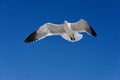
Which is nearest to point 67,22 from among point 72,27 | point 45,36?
point 72,27

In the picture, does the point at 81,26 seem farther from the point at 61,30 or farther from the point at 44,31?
the point at 44,31

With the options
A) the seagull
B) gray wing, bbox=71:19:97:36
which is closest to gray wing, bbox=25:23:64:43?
the seagull

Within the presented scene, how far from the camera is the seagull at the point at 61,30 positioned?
5082 millimetres

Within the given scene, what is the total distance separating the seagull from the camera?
16.7ft

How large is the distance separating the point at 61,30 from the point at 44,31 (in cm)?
33

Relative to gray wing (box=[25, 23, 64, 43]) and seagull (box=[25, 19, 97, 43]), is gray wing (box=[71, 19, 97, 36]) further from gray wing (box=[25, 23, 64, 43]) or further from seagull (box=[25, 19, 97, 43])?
gray wing (box=[25, 23, 64, 43])

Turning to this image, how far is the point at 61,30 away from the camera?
5324 mm

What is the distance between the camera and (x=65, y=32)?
5176mm

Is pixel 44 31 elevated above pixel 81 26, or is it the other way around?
pixel 81 26

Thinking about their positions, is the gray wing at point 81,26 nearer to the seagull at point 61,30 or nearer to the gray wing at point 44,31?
the seagull at point 61,30

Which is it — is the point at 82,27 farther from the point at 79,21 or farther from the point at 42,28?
the point at 42,28

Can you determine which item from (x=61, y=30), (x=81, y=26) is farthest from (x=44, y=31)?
(x=81, y=26)

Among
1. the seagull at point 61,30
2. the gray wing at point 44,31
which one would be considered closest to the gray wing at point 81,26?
the seagull at point 61,30

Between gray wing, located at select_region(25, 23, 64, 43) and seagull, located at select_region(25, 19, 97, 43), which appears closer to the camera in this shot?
seagull, located at select_region(25, 19, 97, 43)
